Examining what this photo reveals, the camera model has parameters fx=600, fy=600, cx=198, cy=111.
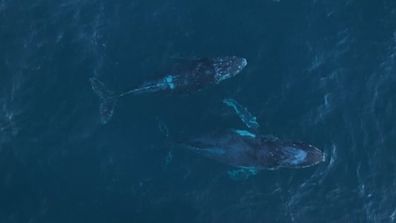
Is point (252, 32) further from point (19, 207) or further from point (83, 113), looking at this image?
point (19, 207)

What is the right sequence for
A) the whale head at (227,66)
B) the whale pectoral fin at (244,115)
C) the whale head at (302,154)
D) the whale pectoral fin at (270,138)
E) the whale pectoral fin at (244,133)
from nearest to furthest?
the whale head at (302,154) → the whale pectoral fin at (270,138) → the whale pectoral fin at (244,133) → the whale pectoral fin at (244,115) → the whale head at (227,66)

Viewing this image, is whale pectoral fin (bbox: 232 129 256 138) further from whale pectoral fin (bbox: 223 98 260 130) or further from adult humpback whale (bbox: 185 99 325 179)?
whale pectoral fin (bbox: 223 98 260 130)

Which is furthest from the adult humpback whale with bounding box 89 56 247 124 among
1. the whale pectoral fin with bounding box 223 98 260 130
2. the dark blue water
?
the whale pectoral fin with bounding box 223 98 260 130

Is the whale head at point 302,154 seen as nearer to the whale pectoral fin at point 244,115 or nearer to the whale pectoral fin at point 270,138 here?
the whale pectoral fin at point 270,138

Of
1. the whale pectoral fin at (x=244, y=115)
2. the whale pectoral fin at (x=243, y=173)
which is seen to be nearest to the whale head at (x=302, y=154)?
the whale pectoral fin at (x=243, y=173)

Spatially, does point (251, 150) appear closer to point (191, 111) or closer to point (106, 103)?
point (191, 111)

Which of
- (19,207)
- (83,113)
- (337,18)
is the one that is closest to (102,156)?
(83,113)

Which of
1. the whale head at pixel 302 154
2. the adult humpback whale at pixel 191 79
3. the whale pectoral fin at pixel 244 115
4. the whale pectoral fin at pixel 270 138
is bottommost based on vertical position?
the whale head at pixel 302 154

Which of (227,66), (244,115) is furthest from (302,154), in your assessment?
(227,66)
